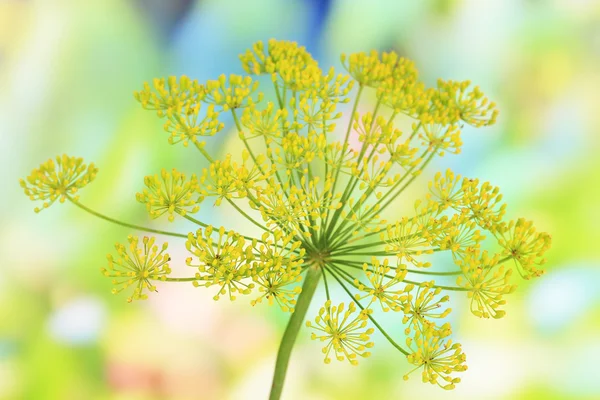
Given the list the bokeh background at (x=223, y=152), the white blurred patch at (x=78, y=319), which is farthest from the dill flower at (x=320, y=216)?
the white blurred patch at (x=78, y=319)

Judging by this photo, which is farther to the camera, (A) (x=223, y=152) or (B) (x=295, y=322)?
(A) (x=223, y=152)

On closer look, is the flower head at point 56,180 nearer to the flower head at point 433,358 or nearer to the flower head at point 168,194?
the flower head at point 168,194

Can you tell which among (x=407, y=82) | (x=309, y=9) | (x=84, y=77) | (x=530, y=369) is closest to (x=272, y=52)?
(x=407, y=82)

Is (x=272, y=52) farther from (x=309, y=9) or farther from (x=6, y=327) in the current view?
(x=6, y=327)

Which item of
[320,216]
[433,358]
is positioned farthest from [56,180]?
[433,358]

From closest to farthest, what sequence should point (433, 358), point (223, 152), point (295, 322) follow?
1. point (433, 358)
2. point (295, 322)
3. point (223, 152)

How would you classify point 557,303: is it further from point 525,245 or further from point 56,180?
point 56,180

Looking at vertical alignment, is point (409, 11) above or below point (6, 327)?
above
